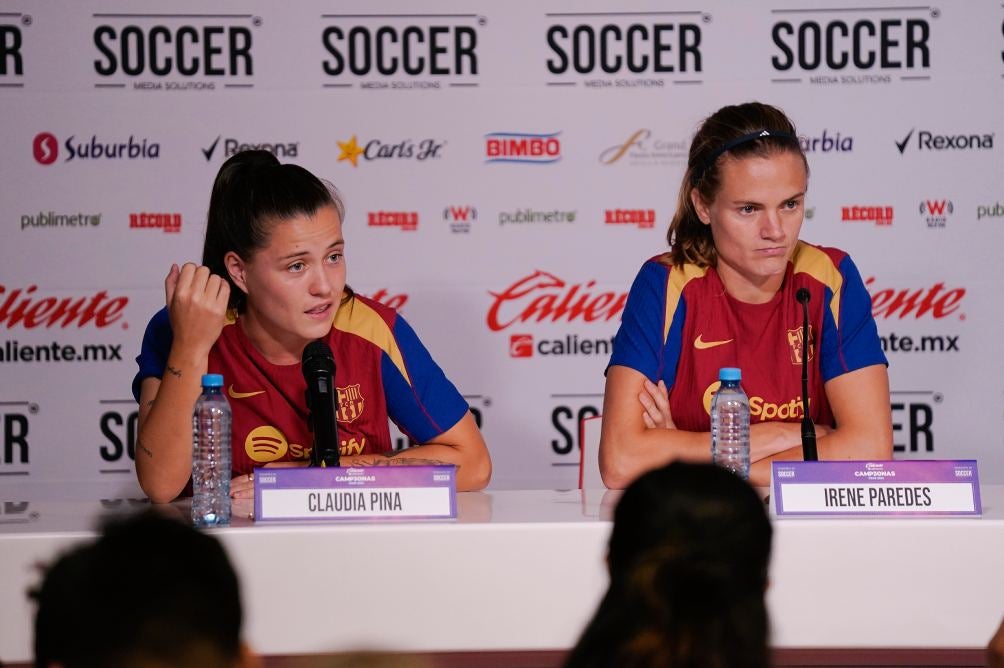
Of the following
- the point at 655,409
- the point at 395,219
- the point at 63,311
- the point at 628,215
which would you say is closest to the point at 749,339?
the point at 655,409

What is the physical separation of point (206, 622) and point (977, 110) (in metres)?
4.01

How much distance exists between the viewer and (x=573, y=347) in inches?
172

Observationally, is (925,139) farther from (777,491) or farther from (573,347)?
(777,491)

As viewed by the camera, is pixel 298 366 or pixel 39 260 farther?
pixel 39 260

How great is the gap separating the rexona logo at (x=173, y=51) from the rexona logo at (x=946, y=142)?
7.79ft

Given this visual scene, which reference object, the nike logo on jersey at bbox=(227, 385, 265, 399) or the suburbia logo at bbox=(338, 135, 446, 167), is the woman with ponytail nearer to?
the nike logo on jersey at bbox=(227, 385, 265, 399)

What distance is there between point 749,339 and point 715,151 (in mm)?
452

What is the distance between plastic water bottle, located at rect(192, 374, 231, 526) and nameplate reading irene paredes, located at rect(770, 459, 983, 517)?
98cm

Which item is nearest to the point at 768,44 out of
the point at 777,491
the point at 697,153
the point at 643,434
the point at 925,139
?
the point at 925,139

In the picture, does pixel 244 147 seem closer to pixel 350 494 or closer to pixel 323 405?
pixel 323 405

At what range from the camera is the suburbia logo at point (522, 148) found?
A: 14.1 feet

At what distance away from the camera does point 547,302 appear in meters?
4.35

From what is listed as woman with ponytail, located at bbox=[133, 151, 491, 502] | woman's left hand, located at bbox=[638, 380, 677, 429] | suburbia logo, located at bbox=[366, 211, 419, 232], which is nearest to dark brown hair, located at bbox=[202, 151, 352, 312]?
woman with ponytail, located at bbox=[133, 151, 491, 502]

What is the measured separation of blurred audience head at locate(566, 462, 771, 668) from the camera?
1.00 meters
